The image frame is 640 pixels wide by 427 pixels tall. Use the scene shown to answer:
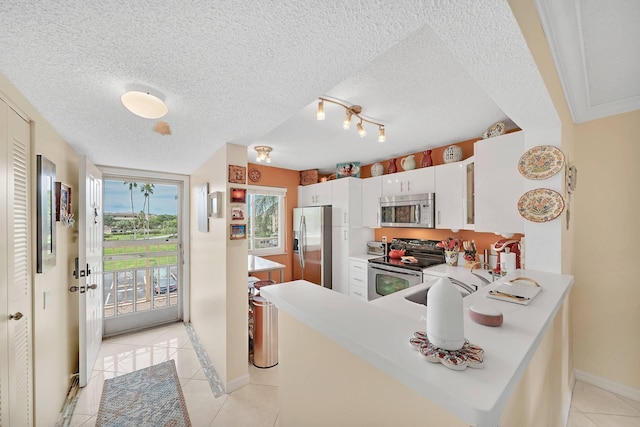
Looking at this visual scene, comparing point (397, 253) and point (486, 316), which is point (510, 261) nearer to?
point (486, 316)

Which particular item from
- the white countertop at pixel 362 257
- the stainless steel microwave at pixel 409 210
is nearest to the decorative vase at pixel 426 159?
the stainless steel microwave at pixel 409 210

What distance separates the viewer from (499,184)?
224 centimetres

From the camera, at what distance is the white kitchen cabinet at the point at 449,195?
2.78 meters

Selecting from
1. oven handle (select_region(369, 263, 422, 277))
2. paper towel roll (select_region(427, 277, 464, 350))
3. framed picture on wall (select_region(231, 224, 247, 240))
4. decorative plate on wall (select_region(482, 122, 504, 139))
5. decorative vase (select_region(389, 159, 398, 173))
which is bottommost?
oven handle (select_region(369, 263, 422, 277))

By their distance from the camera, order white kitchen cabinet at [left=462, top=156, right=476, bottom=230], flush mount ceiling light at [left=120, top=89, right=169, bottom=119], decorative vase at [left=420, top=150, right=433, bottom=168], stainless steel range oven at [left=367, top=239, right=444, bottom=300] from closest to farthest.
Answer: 1. flush mount ceiling light at [left=120, top=89, right=169, bottom=119]
2. white kitchen cabinet at [left=462, top=156, right=476, bottom=230]
3. stainless steel range oven at [left=367, top=239, right=444, bottom=300]
4. decorative vase at [left=420, top=150, right=433, bottom=168]

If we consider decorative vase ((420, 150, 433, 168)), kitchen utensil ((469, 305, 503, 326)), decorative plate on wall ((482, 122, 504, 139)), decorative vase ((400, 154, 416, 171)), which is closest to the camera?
kitchen utensil ((469, 305, 503, 326))

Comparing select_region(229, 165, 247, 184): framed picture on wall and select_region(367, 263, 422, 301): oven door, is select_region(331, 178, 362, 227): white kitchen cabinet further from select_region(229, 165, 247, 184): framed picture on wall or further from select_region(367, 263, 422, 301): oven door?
select_region(229, 165, 247, 184): framed picture on wall

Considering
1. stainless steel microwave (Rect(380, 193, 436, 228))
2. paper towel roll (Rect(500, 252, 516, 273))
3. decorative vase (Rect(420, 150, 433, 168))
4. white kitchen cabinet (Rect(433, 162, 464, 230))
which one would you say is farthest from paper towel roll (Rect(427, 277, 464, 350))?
decorative vase (Rect(420, 150, 433, 168))

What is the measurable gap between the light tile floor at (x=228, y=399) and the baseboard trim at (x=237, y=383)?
0.04m

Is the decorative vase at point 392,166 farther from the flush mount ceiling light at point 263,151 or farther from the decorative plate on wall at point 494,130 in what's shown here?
the flush mount ceiling light at point 263,151

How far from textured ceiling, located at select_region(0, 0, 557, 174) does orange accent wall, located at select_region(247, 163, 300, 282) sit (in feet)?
7.08

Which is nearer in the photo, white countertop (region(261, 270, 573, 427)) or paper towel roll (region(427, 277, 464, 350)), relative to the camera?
white countertop (region(261, 270, 573, 427))

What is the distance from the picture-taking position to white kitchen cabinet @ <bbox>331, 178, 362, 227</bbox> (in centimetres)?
378

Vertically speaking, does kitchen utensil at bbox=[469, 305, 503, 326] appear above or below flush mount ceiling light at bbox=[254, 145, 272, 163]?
below
